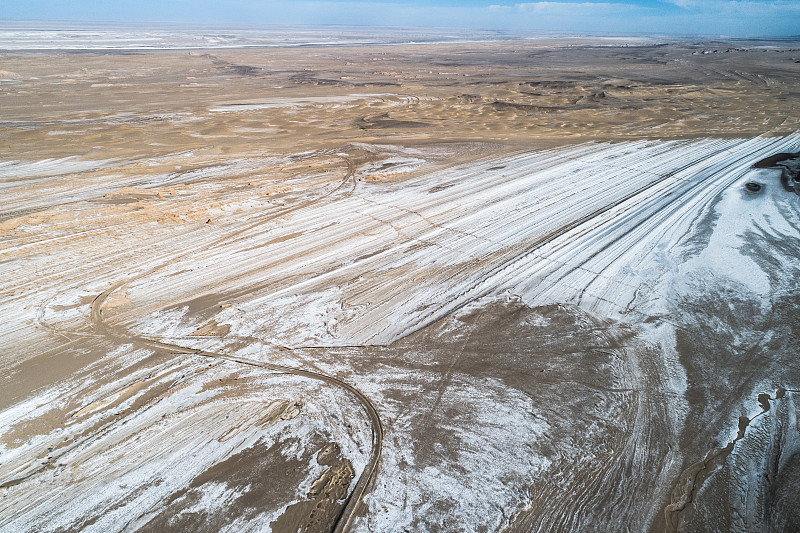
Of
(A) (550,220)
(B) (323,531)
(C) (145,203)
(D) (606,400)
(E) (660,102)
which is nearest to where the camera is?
(B) (323,531)

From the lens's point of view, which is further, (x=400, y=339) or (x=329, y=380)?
(x=400, y=339)

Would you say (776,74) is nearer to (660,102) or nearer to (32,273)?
(660,102)

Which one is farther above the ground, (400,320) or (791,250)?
(791,250)

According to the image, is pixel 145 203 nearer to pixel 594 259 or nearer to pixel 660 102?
pixel 594 259

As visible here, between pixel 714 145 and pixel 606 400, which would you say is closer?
pixel 606 400

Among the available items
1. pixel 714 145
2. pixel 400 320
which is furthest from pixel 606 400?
pixel 714 145

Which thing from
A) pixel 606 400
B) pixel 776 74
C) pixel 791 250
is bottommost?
pixel 606 400

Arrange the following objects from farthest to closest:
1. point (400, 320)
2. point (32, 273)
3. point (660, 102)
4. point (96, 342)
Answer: point (660, 102)
point (32, 273)
point (400, 320)
point (96, 342)
